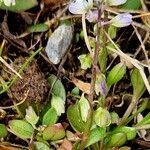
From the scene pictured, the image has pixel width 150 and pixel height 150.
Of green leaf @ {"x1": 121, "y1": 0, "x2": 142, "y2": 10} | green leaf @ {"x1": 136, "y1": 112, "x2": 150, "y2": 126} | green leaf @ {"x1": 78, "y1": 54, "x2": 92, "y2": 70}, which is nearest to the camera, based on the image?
green leaf @ {"x1": 78, "y1": 54, "x2": 92, "y2": 70}

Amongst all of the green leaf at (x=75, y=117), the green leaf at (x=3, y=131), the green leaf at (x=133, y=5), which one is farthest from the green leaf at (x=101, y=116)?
the green leaf at (x=133, y=5)

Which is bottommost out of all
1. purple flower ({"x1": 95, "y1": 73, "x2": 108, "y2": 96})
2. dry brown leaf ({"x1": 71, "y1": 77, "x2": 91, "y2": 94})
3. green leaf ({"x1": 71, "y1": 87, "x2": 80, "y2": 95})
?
green leaf ({"x1": 71, "y1": 87, "x2": 80, "y2": 95})

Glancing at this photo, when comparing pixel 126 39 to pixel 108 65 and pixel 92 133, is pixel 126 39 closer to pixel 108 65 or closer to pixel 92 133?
pixel 108 65

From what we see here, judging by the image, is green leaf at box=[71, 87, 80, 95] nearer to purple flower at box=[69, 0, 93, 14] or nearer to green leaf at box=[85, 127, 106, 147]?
green leaf at box=[85, 127, 106, 147]

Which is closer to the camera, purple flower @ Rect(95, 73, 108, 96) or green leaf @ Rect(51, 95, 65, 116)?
purple flower @ Rect(95, 73, 108, 96)

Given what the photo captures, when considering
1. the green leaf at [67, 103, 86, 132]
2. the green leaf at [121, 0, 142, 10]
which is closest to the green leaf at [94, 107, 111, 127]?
the green leaf at [67, 103, 86, 132]
